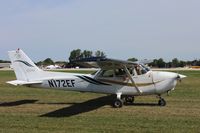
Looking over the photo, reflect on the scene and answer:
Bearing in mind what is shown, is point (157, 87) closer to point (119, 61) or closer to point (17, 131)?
point (119, 61)

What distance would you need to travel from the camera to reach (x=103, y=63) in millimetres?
13422

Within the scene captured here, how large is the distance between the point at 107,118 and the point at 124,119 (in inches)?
21.8

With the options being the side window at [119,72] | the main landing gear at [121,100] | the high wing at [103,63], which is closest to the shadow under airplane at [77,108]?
the main landing gear at [121,100]

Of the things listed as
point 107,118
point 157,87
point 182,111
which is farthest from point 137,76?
point 107,118

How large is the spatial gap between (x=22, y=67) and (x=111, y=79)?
157 inches

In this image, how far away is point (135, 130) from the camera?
29.6 ft

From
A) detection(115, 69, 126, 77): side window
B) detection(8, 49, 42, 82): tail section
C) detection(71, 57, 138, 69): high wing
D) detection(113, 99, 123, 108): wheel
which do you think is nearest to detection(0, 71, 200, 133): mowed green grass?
detection(113, 99, 123, 108): wheel

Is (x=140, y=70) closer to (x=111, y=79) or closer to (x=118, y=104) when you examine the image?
(x=111, y=79)

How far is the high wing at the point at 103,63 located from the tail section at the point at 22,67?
327 centimetres

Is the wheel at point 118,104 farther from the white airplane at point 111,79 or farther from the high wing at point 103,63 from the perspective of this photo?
the high wing at point 103,63

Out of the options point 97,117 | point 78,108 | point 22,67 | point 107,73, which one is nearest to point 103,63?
point 107,73

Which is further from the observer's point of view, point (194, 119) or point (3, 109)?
point (3, 109)

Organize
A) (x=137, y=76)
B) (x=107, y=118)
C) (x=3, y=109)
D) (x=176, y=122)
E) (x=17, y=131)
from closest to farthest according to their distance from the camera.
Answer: (x=17, y=131) → (x=176, y=122) → (x=107, y=118) → (x=3, y=109) → (x=137, y=76)

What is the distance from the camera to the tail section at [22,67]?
15406 millimetres
